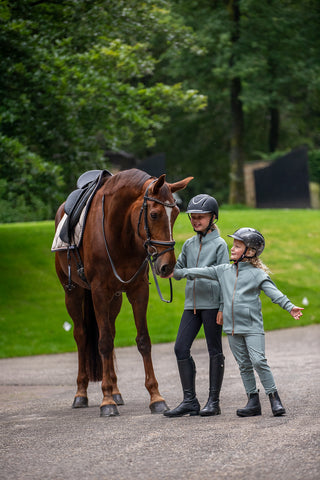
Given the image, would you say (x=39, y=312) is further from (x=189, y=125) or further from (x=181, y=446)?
(x=189, y=125)

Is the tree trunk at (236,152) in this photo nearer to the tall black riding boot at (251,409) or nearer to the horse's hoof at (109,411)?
the horse's hoof at (109,411)

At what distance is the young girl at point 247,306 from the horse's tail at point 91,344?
77.4 inches

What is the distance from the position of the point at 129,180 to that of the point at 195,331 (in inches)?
60.2

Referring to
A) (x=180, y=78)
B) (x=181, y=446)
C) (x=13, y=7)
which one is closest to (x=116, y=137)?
(x=13, y=7)

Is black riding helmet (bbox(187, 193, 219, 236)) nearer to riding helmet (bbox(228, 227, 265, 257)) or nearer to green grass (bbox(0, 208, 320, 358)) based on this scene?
riding helmet (bbox(228, 227, 265, 257))

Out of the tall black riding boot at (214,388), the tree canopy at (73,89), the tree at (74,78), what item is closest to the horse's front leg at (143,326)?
the tall black riding boot at (214,388)

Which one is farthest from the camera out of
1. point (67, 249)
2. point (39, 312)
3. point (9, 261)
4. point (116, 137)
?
point (9, 261)

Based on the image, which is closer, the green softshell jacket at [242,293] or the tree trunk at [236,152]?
the green softshell jacket at [242,293]

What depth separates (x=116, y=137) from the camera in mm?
18219

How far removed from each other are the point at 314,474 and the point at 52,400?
4547 mm

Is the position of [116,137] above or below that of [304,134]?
above

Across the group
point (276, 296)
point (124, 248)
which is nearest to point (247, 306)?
point (276, 296)

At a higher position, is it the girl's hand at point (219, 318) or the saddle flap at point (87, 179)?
the saddle flap at point (87, 179)

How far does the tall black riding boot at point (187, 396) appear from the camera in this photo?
6.66 m
